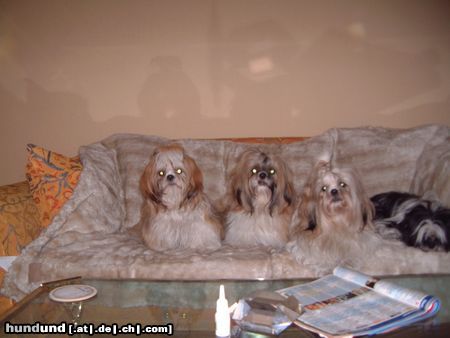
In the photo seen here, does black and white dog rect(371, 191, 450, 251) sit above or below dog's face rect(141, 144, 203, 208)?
below

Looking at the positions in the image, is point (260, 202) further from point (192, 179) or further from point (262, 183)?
point (192, 179)

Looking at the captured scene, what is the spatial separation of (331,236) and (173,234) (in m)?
1.04

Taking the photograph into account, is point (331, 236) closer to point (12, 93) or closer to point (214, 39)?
point (214, 39)

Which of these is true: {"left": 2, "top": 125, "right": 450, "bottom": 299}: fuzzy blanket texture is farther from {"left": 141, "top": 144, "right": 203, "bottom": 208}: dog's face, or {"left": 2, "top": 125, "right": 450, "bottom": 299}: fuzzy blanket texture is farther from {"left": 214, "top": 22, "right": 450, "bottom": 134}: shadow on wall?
{"left": 214, "top": 22, "right": 450, "bottom": 134}: shadow on wall

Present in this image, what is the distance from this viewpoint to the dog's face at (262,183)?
3.12 metres

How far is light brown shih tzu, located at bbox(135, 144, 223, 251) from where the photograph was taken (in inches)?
120

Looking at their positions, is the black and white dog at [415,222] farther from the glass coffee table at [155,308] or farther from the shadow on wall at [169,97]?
the shadow on wall at [169,97]

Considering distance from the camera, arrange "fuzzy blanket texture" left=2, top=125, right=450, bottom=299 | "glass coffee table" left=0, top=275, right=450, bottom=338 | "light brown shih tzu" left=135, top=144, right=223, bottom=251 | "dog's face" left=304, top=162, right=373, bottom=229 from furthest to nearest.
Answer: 1. "light brown shih tzu" left=135, top=144, right=223, bottom=251
2. "dog's face" left=304, top=162, right=373, bottom=229
3. "fuzzy blanket texture" left=2, top=125, right=450, bottom=299
4. "glass coffee table" left=0, top=275, right=450, bottom=338

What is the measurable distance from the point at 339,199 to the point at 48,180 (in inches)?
77.1

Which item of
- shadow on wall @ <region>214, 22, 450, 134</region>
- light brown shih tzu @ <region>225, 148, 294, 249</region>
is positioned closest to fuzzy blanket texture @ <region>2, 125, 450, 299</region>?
light brown shih tzu @ <region>225, 148, 294, 249</region>

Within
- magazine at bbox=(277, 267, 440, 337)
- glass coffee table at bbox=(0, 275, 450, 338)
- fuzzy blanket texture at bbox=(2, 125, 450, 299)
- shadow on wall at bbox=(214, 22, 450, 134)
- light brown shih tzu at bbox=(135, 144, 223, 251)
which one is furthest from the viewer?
shadow on wall at bbox=(214, 22, 450, 134)

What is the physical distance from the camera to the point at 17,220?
2898 millimetres

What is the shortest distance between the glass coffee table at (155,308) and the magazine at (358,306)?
4 centimetres

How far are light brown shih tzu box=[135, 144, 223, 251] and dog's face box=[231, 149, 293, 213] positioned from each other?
10.9 inches
